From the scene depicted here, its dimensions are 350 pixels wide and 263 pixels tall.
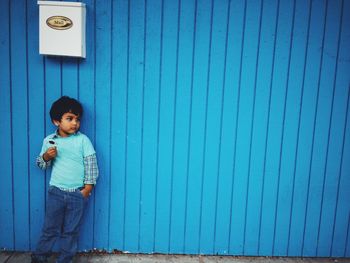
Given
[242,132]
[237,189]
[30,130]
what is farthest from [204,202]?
[30,130]

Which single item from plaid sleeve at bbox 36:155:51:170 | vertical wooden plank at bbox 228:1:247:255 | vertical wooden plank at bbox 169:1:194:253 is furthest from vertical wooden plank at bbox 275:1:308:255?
plaid sleeve at bbox 36:155:51:170

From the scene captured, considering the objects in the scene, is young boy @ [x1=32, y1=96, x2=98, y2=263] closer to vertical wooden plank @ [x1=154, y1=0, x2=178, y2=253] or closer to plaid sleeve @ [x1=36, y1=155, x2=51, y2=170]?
plaid sleeve @ [x1=36, y1=155, x2=51, y2=170]

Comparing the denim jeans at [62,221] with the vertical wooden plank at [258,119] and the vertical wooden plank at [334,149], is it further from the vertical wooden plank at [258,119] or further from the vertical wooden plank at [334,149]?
the vertical wooden plank at [334,149]

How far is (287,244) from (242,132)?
4.01 ft

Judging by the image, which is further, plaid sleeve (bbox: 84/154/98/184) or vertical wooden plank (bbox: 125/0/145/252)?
vertical wooden plank (bbox: 125/0/145/252)

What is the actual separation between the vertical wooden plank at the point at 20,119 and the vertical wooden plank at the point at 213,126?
166cm

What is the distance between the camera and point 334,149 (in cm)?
324

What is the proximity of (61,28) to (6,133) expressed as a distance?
1.09m

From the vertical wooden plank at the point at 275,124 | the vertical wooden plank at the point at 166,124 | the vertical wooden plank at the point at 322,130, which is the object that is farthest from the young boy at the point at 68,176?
the vertical wooden plank at the point at 322,130

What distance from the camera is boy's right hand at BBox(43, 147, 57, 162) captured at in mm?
2758

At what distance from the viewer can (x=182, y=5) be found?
3012mm

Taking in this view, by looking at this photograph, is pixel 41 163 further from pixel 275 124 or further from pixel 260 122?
pixel 275 124

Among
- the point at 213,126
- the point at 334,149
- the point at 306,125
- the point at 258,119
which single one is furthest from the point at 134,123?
the point at 334,149

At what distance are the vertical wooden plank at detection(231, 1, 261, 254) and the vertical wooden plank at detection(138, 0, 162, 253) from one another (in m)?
0.77
